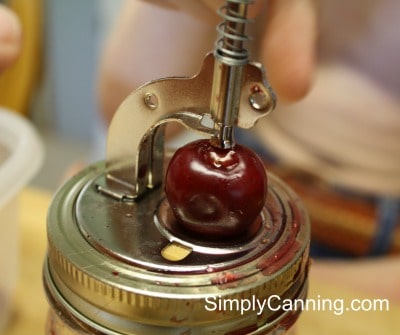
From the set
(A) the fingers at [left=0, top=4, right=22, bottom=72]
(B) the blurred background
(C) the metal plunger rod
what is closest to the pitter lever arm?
(C) the metal plunger rod

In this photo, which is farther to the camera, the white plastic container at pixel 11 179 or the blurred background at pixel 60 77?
the blurred background at pixel 60 77

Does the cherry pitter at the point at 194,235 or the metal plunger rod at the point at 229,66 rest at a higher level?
the metal plunger rod at the point at 229,66

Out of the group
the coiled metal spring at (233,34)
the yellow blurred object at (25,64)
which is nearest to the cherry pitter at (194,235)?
the coiled metal spring at (233,34)

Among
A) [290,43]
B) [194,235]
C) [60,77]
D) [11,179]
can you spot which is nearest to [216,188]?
[194,235]

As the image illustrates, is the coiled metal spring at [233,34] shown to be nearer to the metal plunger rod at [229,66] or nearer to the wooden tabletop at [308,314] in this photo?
the metal plunger rod at [229,66]

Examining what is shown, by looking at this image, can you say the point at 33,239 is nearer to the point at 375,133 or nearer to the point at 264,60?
the point at 264,60

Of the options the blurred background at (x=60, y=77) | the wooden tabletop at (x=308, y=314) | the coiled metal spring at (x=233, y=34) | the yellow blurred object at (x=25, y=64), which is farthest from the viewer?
the blurred background at (x=60, y=77)

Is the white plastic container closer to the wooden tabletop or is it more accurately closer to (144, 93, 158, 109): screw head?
the wooden tabletop
